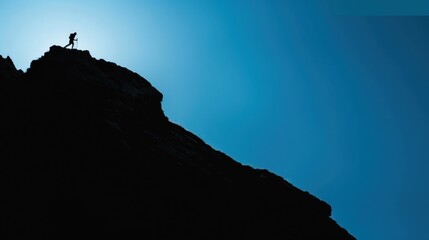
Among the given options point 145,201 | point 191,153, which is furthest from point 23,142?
point 191,153

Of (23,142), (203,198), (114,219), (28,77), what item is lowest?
(114,219)

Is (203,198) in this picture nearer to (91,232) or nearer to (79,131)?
(91,232)

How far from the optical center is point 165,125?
3353 cm

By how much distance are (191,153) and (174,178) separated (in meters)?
5.21

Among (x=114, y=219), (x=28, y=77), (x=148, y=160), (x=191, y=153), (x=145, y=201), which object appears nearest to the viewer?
(x=114, y=219)

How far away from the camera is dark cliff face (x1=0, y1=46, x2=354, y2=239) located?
22078mm

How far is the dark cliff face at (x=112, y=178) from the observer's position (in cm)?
2208

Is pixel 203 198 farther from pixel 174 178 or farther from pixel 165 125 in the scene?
pixel 165 125

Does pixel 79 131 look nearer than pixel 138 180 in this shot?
No

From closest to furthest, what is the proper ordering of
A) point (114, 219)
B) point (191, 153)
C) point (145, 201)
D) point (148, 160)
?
point (114, 219) → point (145, 201) → point (148, 160) → point (191, 153)

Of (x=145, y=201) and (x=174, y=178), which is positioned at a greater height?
(x=174, y=178)

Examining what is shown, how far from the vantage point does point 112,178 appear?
23375mm

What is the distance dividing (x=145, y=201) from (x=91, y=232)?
13.9ft

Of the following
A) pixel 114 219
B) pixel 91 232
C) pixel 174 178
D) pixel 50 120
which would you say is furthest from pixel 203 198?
pixel 50 120
